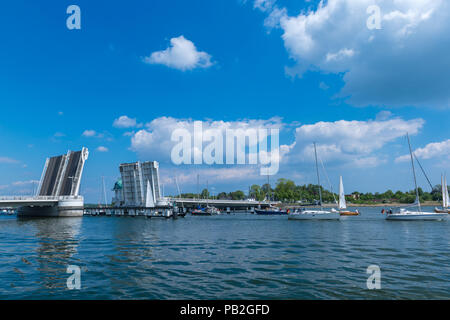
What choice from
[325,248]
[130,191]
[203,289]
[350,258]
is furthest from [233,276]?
[130,191]

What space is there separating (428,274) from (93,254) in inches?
822

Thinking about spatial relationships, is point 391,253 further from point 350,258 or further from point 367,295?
point 367,295

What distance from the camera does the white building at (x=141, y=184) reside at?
306ft

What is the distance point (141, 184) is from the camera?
98375 millimetres

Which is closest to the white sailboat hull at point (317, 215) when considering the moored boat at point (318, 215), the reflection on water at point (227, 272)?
the moored boat at point (318, 215)

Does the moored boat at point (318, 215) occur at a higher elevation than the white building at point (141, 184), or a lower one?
lower

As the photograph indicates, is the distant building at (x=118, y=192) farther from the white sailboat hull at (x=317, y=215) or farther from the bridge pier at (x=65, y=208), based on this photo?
the white sailboat hull at (x=317, y=215)

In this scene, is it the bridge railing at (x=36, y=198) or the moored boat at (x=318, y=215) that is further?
the bridge railing at (x=36, y=198)

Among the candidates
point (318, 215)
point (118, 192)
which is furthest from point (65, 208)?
point (318, 215)

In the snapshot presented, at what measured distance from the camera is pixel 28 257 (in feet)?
66.7

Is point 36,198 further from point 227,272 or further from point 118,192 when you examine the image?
point 227,272

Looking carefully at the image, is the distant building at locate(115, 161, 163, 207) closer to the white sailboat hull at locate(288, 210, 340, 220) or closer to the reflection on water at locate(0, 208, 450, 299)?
the white sailboat hull at locate(288, 210, 340, 220)
